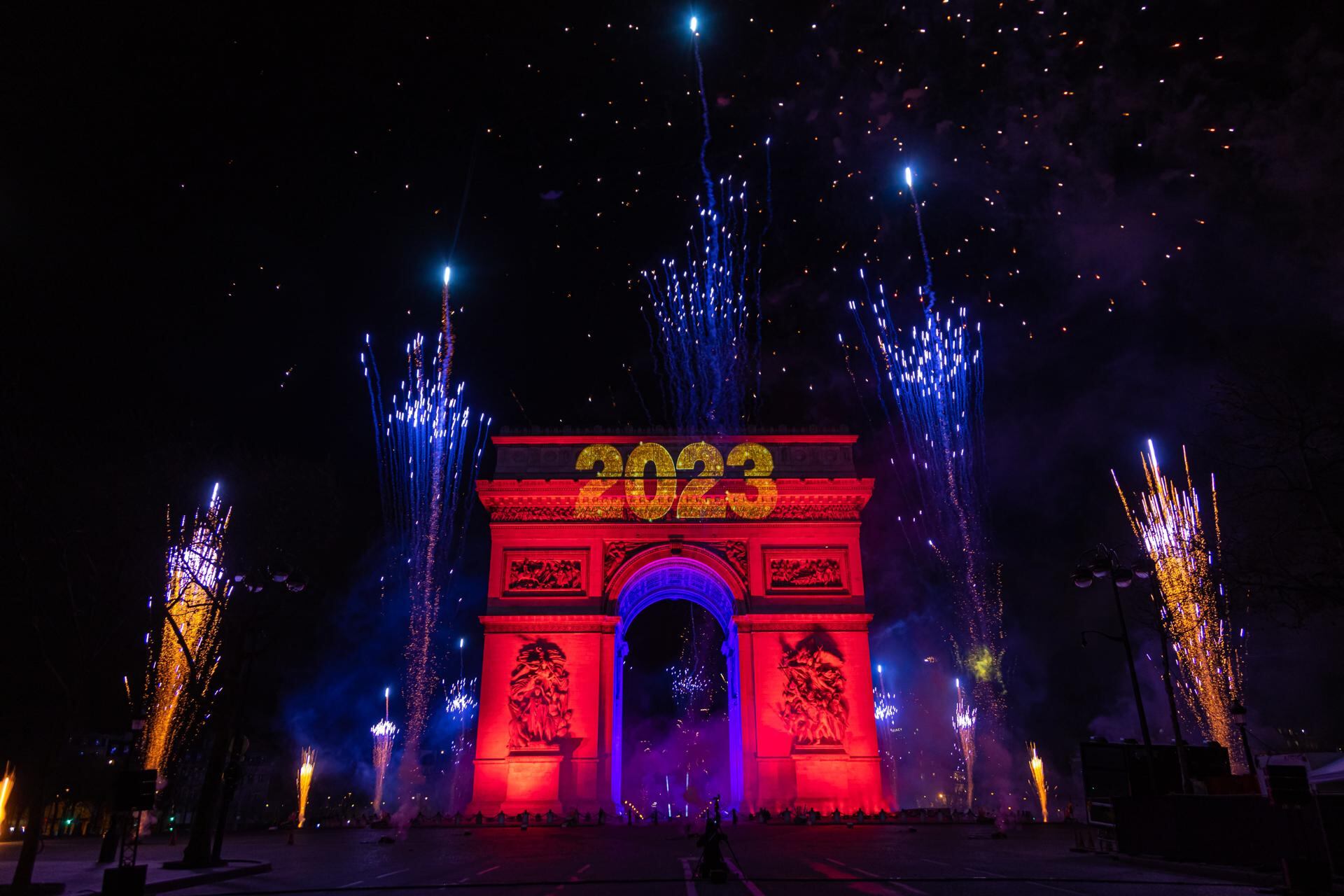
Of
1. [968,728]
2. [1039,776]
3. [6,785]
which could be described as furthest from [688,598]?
[1039,776]

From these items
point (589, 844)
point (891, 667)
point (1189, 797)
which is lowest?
point (589, 844)

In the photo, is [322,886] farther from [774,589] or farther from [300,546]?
[774,589]

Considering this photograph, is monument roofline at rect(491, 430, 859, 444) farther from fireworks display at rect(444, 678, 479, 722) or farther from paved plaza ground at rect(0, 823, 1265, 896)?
fireworks display at rect(444, 678, 479, 722)

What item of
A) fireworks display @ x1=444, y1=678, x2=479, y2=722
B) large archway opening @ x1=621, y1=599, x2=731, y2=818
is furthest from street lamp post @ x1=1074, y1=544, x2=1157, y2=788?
large archway opening @ x1=621, y1=599, x2=731, y2=818

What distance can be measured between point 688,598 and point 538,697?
11.2m

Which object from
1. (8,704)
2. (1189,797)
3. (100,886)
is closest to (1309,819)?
(1189,797)

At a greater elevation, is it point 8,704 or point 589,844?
point 8,704

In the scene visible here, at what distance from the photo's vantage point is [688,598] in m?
42.0

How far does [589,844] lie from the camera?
20.4 metres

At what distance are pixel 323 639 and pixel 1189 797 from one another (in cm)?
3949

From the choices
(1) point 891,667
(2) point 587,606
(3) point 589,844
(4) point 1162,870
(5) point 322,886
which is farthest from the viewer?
(1) point 891,667

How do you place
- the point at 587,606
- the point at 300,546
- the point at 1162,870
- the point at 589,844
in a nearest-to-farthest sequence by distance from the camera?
the point at 1162,870 < the point at 589,844 < the point at 300,546 < the point at 587,606

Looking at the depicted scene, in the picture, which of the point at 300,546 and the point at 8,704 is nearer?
the point at 8,704

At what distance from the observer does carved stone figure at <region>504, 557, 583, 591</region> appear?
3519 cm
